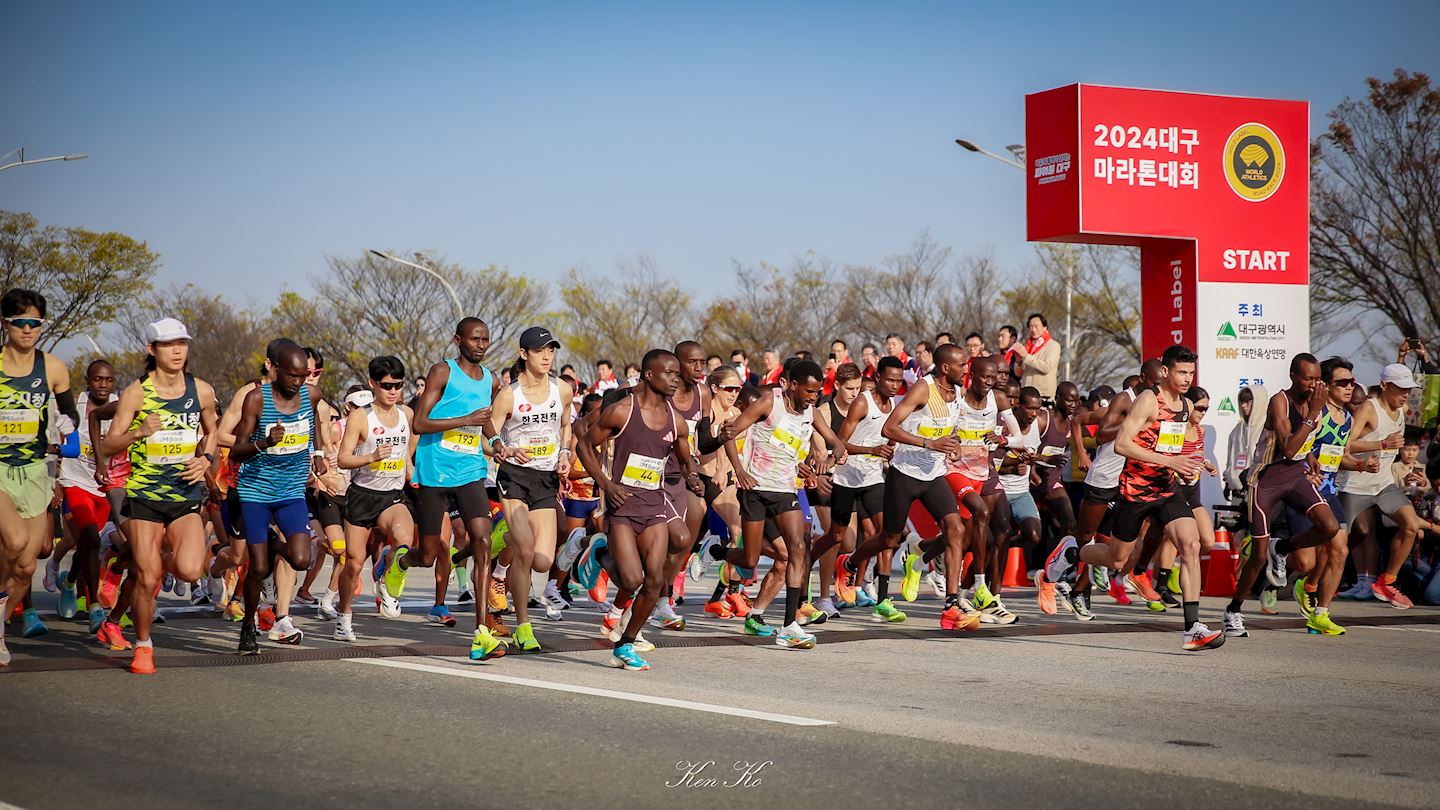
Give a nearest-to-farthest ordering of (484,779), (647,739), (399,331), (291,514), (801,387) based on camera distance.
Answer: (484,779), (647,739), (291,514), (801,387), (399,331)

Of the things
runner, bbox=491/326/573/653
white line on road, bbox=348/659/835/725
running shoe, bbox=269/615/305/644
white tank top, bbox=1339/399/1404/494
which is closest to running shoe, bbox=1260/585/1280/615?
white tank top, bbox=1339/399/1404/494

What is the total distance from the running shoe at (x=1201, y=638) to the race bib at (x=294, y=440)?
638 centimetres

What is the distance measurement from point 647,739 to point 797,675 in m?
2.62

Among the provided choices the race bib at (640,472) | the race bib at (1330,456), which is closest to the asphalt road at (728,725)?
the race bib at (640,472)

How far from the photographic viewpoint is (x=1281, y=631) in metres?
12.9

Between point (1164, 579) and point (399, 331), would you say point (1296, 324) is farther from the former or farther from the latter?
point (399, 331)

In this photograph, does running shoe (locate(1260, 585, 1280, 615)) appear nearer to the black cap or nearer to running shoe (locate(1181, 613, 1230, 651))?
running shoe (locate(1181, 613, 1230, 651))

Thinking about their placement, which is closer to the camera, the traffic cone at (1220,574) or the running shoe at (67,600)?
the running shoe at (67,600)

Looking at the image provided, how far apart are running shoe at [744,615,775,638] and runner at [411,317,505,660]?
217 cm

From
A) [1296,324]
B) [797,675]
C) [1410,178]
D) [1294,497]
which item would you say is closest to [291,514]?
[797,675]

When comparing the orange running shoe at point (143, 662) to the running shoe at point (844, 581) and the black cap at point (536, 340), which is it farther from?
the running shoe at point (844, 581)

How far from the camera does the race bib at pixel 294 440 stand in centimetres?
1084

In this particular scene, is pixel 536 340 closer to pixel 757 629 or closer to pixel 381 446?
pixel 381 446

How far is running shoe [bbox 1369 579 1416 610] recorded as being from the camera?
1545 centimetres
